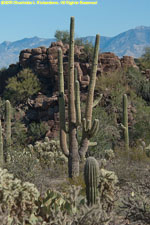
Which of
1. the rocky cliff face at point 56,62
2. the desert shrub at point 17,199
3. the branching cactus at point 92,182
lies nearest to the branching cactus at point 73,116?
the branching cactus at point 92,182

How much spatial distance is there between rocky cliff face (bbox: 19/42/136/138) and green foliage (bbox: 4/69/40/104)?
626 millimetres

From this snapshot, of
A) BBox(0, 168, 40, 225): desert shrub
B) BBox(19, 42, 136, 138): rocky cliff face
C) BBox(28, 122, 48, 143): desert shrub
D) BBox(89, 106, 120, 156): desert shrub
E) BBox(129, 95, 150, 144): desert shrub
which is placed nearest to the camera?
BBox(0, 168, 40, 225): desert shrub

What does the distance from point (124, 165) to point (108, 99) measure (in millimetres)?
14229

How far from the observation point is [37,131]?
22438 millimetres

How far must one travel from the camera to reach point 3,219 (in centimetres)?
455

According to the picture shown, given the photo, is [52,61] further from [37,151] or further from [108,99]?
[37,151]

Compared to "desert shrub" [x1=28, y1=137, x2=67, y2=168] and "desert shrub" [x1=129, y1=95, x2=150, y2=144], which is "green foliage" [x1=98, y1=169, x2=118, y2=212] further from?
"desert shrub" [x1=129, y1=95, x2=150, y2=144]

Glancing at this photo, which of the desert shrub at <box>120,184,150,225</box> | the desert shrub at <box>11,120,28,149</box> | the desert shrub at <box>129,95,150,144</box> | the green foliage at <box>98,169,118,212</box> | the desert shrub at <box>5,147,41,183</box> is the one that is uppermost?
the green foliage at <box>98,169,118,212</box>

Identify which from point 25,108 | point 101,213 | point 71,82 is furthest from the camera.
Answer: point 25,108

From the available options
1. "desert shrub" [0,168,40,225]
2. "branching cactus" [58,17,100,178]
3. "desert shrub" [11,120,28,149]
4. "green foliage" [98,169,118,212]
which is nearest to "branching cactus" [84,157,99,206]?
"green foliage" [98,169,118,212]

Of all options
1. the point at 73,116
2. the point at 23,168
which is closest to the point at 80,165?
the point at 73,116

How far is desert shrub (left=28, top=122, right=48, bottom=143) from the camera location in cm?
2220

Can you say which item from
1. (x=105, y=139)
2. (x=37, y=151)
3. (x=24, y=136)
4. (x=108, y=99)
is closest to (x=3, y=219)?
(x=37, y=151)

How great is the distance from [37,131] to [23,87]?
19.1 feet
